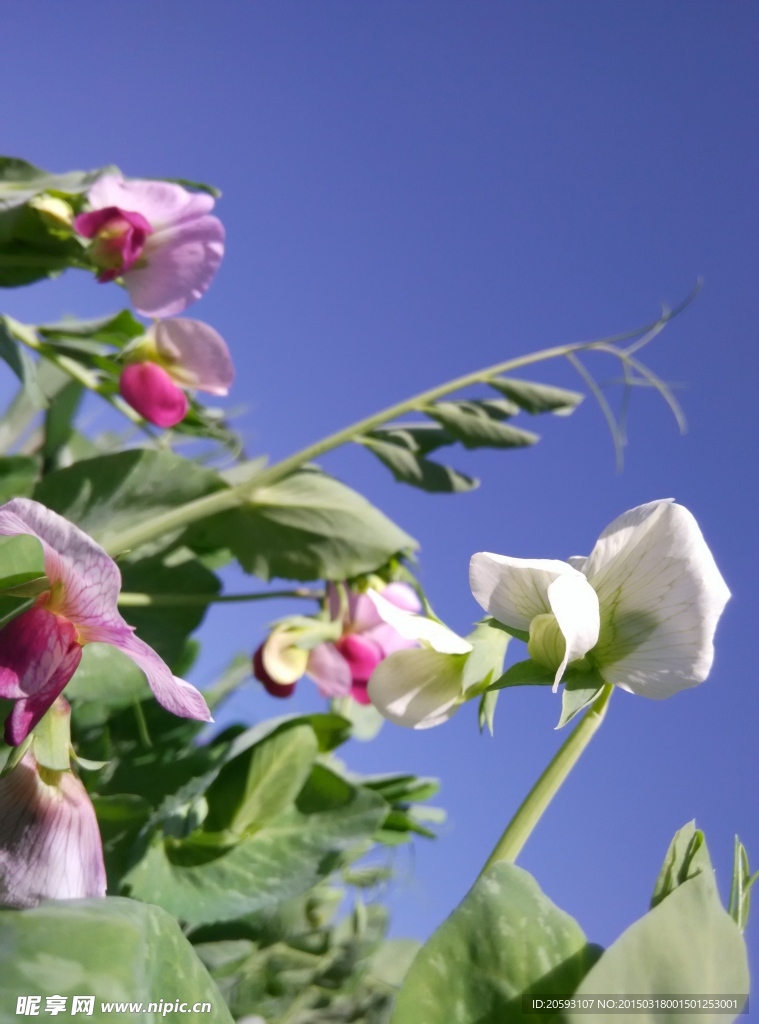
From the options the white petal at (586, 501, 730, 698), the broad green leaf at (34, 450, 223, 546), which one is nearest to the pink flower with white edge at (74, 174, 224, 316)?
the broad green leaf at (34, 450, 223, 546)

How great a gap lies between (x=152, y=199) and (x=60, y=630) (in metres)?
0.39

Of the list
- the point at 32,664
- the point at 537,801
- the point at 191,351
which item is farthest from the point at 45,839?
the point at 191,351

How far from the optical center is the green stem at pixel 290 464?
1.64 feet

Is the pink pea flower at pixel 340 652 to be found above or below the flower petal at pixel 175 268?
below

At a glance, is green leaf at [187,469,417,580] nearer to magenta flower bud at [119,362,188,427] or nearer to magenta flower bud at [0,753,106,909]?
magenta flower bud at [119,362,188,427]

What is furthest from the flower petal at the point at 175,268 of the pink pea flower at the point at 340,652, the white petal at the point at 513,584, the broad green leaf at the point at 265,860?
the white petal at the point at 513,584

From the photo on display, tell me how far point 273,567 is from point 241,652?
15 centimetres

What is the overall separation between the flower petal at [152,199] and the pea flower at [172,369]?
7cm

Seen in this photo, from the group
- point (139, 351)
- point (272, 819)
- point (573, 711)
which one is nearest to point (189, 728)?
point (272, 819)

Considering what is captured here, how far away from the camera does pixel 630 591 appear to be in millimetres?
219

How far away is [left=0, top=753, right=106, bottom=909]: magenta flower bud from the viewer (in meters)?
0.25

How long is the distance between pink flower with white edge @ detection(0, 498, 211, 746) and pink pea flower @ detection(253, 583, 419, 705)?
0.94 feet

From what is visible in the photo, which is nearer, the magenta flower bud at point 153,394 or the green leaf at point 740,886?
the green leaf at point 740,886

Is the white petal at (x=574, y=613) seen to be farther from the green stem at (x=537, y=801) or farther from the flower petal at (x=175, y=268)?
the flower petal at (x=175, y=268)
